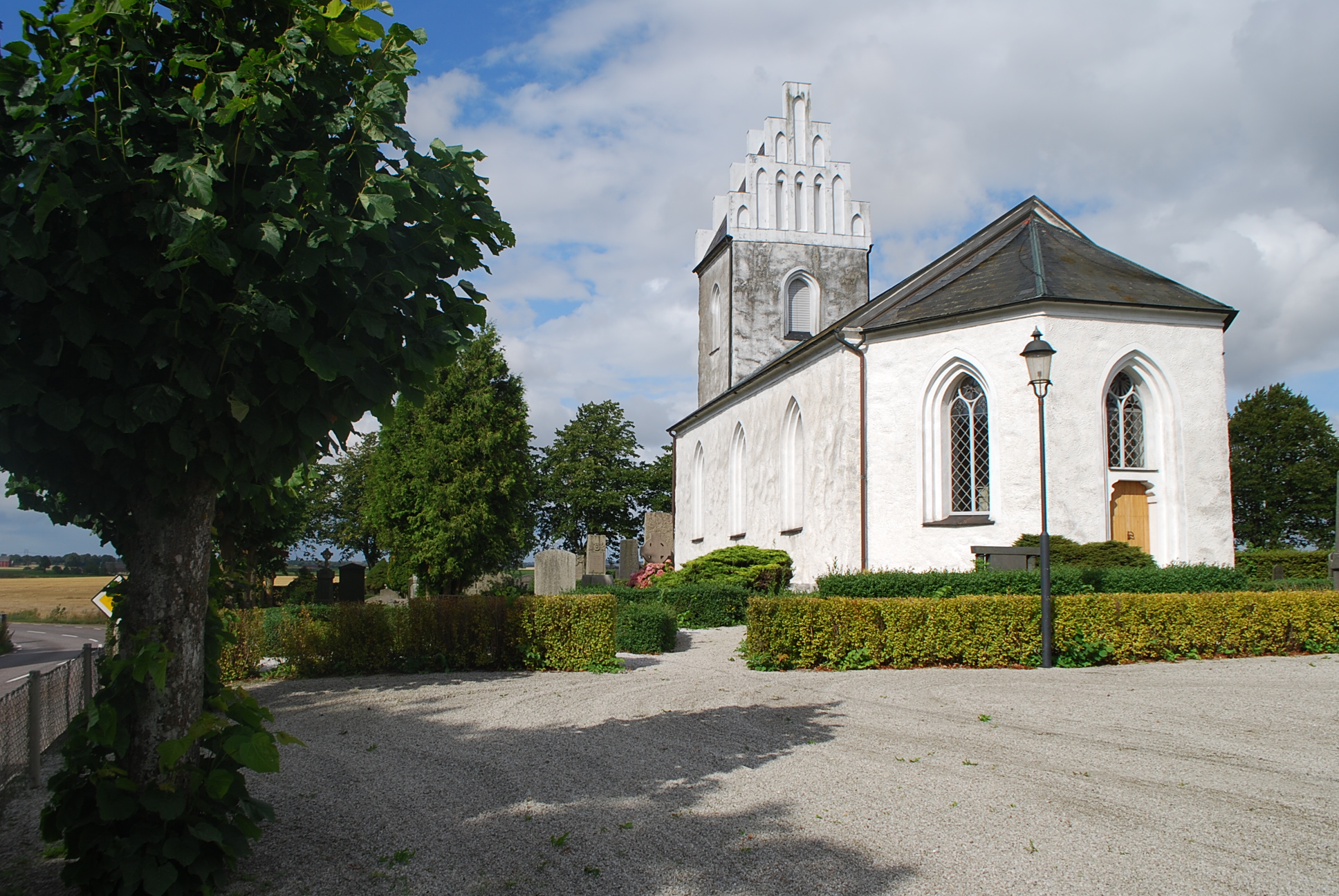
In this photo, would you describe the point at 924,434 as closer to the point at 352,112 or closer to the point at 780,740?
the point at 780,740

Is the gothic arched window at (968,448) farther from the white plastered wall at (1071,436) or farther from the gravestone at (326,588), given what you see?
the gravestone at (326,588)

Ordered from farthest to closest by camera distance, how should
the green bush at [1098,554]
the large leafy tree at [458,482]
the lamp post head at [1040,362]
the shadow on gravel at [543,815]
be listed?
1. the large leafy tree at [458,482]
2. the green bush at [1098,554]
3. the lamp post head at [1040,362]
4. the shadow on gravel at [543,815]

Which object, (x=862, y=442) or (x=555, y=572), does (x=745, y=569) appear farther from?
(x=555, y=572)

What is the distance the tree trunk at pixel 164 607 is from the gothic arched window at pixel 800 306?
90.3 ft

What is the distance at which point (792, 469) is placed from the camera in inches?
941

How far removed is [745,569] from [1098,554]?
804 centimetres

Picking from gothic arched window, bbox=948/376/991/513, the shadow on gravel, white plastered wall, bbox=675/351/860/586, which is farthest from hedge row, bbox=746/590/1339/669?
white plastered wall, bbox=675/351/860/586

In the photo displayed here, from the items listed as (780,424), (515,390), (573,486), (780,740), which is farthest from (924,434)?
(573,486)

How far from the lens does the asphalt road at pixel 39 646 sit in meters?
16.0

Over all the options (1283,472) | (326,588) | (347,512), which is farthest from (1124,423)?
(347,512)

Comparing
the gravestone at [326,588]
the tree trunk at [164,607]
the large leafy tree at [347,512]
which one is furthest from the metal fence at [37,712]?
the large leafy tree at [347,512]

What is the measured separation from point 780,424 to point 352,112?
2067cm

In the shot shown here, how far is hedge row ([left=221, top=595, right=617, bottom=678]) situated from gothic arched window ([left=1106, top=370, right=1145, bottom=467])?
1225cm

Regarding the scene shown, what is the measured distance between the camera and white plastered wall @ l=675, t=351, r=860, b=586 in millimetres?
19453
